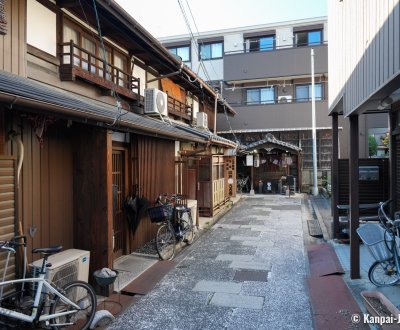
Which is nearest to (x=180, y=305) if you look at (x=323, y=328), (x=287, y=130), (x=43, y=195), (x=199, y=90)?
(x=323, y=328)

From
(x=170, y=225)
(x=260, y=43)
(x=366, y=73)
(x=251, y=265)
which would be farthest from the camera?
(x=260, y=43)

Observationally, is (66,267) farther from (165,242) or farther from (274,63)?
(274,63)

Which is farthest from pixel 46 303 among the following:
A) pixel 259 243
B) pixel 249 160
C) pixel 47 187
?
pixel 249 160

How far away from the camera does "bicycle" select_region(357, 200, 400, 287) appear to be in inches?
204

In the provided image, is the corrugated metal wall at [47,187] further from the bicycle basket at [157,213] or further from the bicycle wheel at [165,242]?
the bicycle wheel at [165,242]

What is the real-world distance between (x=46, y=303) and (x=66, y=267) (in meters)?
0.75

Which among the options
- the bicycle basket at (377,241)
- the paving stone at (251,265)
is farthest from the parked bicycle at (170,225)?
the bicycle basket at (377,241)

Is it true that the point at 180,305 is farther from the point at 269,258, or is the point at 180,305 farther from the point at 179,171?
the point at 179,171

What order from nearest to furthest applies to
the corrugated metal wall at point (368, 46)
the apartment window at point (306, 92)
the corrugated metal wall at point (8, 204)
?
1. the corrugated metal wall at point (368, 46)
2. the corrugated metal wall at point (8, 204)
3. the apartment window at point (306, 92)

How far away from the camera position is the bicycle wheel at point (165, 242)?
24.9ft

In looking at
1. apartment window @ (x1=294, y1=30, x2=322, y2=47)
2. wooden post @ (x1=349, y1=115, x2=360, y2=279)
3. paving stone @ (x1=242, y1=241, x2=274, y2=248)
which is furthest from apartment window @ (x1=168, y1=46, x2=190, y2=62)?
wooden post @ (x1=349, y1=115, x2=360, y2=279)

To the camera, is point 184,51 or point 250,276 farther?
point 184,51

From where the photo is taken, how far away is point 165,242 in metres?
7.89

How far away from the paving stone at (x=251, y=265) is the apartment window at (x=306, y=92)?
16653 millimetres
